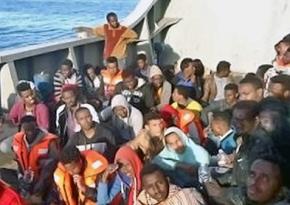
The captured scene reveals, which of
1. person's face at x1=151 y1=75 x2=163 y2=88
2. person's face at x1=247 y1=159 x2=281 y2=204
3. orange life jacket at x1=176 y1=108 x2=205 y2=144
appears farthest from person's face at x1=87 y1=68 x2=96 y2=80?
person's face at x1=247 y1=159 x2=281 y2=204

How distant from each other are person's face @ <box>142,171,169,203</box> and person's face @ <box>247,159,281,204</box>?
82cm

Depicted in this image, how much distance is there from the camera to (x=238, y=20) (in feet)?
31.0

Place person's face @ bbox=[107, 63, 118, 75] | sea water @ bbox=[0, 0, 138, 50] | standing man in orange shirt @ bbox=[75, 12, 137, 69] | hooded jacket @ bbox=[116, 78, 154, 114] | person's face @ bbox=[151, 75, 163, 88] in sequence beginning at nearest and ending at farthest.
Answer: hooded jacket @ bbox=[116, 78, 154, 114] < person's face @ bbox=[151, 75, 163, 88] < person's face @ bbox=[107, 63, 118, 75] < standing man in orange shirt @ bbox=[75, 12, 137, 69] < sea water @ bbox=[0, 0, 138, 50]

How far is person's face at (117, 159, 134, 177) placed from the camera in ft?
15.1

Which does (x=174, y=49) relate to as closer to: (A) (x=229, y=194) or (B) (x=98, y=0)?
(A) (x=229, y=194)

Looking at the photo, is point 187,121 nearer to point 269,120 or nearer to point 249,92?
point 249,92

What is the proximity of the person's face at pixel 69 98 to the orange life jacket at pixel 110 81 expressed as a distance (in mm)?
1364

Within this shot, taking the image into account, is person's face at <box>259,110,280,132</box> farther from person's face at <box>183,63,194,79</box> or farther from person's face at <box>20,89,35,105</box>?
person's face at <box>183,63,194,79</box>

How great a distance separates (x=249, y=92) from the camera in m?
5.32

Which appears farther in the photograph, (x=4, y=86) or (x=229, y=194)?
(x=4, y=86)

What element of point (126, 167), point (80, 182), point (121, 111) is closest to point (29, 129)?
point (121, 111)

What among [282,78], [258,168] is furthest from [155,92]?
[258,168]

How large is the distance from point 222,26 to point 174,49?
3.13 feet

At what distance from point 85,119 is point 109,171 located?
86 centimetres
